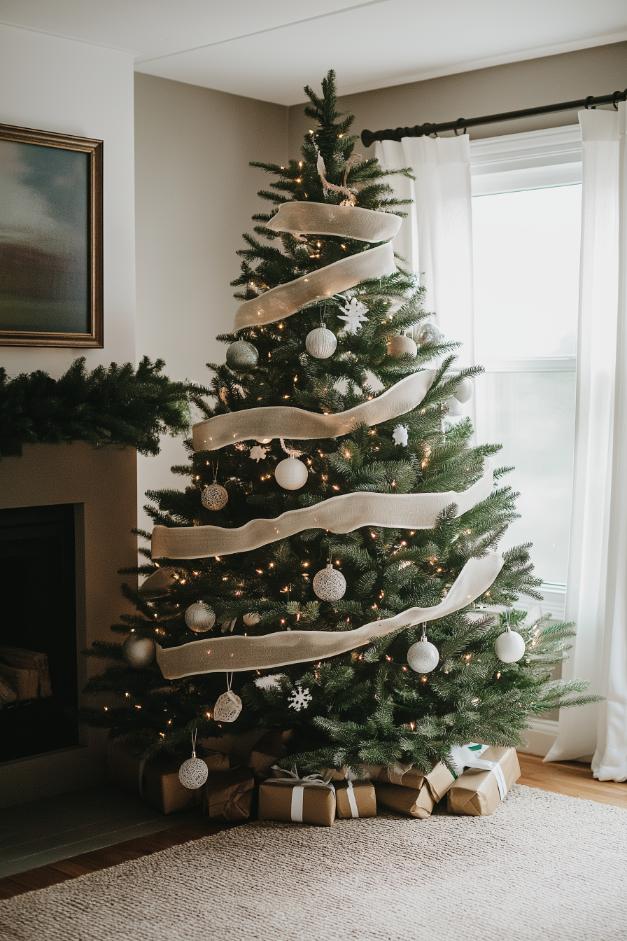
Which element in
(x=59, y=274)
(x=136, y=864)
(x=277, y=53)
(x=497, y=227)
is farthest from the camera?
(x=497, y=227)

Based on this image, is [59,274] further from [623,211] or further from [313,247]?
[623,211]

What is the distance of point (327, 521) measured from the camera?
3176mm

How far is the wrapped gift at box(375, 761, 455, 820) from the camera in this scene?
334 cm

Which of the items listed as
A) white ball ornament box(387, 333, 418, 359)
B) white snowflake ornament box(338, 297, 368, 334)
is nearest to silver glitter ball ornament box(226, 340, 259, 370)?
white snowflake ornament box(338, 297, 368, 334)

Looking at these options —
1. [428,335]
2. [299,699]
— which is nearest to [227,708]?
[299,699]

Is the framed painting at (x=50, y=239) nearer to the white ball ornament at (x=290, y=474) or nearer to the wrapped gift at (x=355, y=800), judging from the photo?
the white ball ornament at (x=290, y=474)

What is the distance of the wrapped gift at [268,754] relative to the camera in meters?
3.43

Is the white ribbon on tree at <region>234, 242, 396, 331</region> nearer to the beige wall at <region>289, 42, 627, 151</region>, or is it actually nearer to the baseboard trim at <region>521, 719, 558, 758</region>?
the beige wall at <region>289, 42, 627, 151</region>

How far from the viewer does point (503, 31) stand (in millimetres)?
3689

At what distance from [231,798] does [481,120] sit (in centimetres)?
256

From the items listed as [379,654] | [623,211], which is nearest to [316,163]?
[623,211]

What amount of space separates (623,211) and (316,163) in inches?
42.9

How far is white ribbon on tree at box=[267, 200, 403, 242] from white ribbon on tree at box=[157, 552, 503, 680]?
104cm

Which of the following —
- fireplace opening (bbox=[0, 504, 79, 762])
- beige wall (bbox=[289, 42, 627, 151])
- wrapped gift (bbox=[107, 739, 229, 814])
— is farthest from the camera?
beige wall (bbox=[289, 42, 627, 151])
